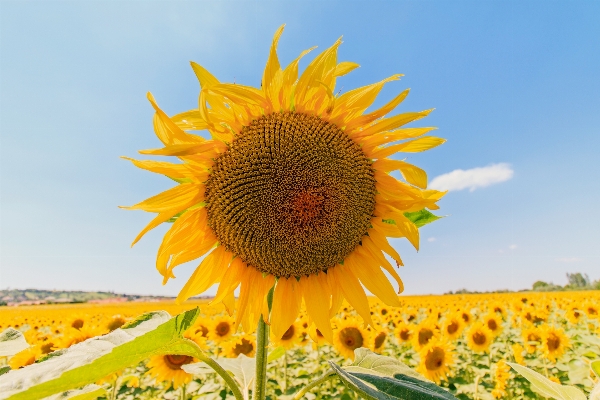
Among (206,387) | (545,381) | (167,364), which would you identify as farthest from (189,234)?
(167,364)

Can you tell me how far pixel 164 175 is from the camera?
5.98 feet

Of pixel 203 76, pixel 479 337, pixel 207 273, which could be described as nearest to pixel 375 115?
pixel 203 76

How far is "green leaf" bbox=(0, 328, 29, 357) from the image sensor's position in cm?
171

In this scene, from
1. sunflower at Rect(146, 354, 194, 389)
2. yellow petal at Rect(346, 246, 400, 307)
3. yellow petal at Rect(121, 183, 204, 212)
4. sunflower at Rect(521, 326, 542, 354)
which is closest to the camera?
yellow petal at Rect(121, 183, 204, 212)

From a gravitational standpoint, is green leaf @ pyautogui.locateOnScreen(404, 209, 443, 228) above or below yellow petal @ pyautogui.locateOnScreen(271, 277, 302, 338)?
above

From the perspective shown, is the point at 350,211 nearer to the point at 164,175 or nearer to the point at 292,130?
the point at 292,130

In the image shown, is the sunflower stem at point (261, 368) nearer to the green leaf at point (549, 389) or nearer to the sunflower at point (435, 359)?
the green leaf at point (549, 389)

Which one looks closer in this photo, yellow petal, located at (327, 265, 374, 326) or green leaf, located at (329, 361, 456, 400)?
green leaf, located at (329, 361, 456, 400)

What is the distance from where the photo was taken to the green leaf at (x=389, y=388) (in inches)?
55.6

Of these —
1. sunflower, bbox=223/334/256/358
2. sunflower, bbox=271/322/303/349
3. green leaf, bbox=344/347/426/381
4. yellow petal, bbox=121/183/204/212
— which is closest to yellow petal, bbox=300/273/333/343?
green leaf, bbox=344/347/426/381

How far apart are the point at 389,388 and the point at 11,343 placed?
62.9 inches

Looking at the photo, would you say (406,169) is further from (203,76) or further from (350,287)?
(203,76)

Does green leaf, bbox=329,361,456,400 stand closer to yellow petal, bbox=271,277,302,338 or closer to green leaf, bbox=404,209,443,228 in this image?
yellow petal, bbox=271,277,302,338

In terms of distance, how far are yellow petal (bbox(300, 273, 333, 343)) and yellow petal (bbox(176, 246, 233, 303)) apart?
1.29 ft
